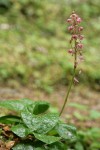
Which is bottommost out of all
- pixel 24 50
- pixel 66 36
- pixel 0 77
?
pixel 0 77

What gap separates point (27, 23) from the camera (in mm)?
7688

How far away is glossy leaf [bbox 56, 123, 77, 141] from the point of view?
2.62m

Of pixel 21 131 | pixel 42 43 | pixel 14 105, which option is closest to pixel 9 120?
pixel 14 105

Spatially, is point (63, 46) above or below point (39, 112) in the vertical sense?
above

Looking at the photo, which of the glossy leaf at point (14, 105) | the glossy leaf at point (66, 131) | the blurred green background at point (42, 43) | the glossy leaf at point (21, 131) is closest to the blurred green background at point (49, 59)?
the blurred green background at point (42, 43)

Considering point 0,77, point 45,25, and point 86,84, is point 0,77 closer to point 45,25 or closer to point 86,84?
point 86,84

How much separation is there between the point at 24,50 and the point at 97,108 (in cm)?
181

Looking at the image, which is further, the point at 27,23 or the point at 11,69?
the point at 27,23

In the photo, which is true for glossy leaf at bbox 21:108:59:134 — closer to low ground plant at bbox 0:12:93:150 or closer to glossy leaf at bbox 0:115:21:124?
low ground plant at bbox 0:12:93:150

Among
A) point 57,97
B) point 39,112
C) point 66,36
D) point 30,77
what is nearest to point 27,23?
point 66,36

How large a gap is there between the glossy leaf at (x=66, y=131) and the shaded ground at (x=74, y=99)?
1594 mm

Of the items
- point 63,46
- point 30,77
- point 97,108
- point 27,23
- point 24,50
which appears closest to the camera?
point 97,108

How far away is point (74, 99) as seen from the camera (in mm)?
5363

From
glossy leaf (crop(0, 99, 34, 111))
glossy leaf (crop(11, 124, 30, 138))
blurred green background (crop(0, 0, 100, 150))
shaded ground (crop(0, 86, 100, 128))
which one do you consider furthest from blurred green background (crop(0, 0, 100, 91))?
glossy leaf (crop(11, 124, 30, 138))
